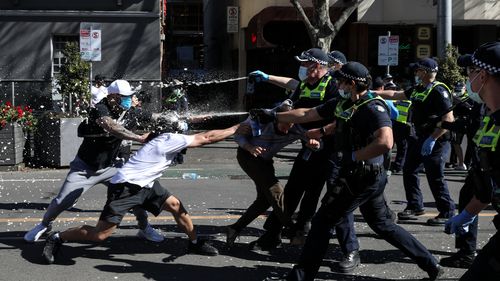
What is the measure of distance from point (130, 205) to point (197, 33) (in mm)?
30648

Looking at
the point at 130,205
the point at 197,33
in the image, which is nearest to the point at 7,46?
the point at 197,33

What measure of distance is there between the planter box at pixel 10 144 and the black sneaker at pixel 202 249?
7262mm

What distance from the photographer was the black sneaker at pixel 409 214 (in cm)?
819

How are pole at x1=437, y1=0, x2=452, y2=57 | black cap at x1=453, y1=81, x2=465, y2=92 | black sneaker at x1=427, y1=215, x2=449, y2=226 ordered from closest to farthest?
black sneaker at x1=427, y1=215, x2=449, y2=226
black cap at x1=453, y1=81, x2=465, y2=92
pole at x1=437, y1=0, x2=452, y2=57

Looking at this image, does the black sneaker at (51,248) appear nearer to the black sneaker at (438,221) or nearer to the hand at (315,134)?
the hand at (315,134)

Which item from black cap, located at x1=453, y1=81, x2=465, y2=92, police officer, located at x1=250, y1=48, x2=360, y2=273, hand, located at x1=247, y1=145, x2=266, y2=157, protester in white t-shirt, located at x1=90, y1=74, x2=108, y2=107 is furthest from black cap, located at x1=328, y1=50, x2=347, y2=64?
protester in white t-shirt, located at x1=90, y1=74, x2=108, y2=107

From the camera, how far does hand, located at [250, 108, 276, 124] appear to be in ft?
20.0

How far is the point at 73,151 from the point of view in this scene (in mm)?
13188

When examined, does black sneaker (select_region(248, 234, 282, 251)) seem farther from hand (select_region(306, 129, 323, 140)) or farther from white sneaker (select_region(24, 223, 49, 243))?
white sneaker (select_region(24, 223, 49, 243))

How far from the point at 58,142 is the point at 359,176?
29.6ft

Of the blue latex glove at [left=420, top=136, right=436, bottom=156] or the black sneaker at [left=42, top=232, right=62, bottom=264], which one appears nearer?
the black sneaker at [left=42, top=232, right=62, bottom=264]

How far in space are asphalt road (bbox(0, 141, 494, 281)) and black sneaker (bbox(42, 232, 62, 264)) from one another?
3.1 inches

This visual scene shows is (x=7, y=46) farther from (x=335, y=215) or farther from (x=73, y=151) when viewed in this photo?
(x=335, y=215)

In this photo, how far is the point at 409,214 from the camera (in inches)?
325
